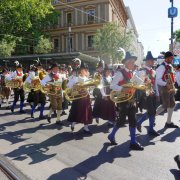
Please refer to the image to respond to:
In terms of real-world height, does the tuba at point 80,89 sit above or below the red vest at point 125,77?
below

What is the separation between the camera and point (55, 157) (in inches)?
242

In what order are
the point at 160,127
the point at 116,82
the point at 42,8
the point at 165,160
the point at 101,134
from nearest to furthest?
the point at 165,160
the point at 116,82
the point at 101,134
the point at 160,127
the point at 42,8

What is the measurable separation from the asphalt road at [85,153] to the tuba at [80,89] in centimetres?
97

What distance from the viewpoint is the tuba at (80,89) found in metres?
7.98

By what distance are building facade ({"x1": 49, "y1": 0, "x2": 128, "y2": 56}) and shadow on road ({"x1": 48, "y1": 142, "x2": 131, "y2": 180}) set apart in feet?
141

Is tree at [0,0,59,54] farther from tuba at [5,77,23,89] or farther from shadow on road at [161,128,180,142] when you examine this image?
shadow on road at [161,128,180,142]

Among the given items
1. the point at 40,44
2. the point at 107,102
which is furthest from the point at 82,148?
the point at 40,44

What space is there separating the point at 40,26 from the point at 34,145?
4532 centimetres

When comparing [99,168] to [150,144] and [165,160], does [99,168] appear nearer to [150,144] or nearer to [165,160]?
[165,160]

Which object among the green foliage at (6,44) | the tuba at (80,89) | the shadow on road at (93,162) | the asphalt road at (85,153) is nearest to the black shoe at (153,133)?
the asphalt road at (85,153)

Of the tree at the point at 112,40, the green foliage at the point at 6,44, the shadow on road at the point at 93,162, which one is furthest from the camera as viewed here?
the tree at the point at 112,40

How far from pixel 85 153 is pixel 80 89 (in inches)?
84.8

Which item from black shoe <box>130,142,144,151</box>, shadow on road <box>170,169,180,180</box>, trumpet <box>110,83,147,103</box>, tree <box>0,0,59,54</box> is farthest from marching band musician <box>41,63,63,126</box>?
tree <box>0,0,59,54</box>

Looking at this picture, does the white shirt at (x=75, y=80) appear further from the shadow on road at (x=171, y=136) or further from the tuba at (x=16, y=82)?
the tuba at (x=16, y=82)
